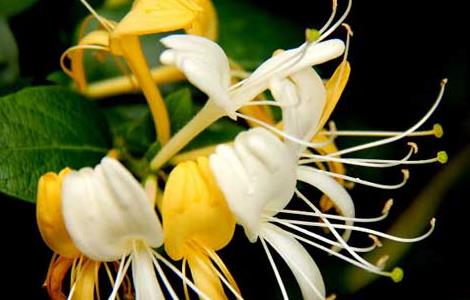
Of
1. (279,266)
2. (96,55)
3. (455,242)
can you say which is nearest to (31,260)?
(96,55)

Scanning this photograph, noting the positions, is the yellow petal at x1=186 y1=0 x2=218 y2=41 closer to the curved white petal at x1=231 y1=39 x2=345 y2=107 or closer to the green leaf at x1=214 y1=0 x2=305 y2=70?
the curved white petal at x1=231 y1=39 x2=345 y2=107

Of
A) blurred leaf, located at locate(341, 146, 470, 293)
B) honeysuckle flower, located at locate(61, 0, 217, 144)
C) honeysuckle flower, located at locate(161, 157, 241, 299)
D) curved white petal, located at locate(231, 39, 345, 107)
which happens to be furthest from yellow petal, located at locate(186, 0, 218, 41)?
blurred leaf, located at locate(341, 146, 470, 293)

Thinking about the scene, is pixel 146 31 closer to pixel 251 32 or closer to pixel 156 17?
pixel 156 17

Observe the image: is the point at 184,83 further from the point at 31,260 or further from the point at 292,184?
the point at 292,184

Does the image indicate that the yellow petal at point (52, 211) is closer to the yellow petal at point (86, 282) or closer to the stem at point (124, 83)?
the yellow petal at point (86, 282)

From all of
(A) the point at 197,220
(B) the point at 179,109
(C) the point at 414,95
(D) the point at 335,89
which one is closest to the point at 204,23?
(B) the point at 179,109

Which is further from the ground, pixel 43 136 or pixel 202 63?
pixel 202 63

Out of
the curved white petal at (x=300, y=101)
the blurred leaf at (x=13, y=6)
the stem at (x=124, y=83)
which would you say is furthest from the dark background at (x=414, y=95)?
the curved white petal at (x=300, y=101)
